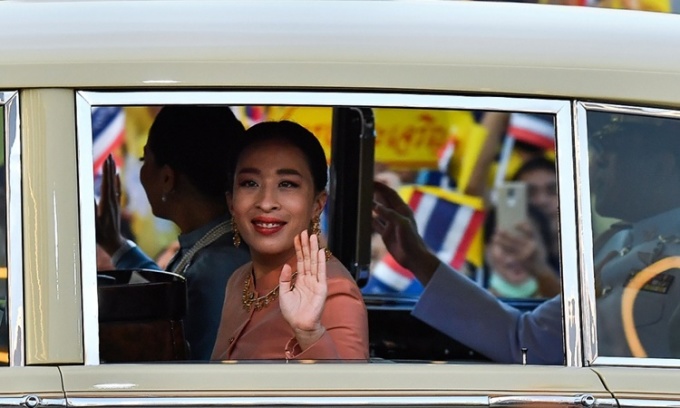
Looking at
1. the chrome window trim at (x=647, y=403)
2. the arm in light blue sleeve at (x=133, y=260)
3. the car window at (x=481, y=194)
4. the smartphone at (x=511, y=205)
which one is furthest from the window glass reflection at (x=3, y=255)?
the smartphone at (x=511, y=205)

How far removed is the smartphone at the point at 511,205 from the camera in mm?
8516

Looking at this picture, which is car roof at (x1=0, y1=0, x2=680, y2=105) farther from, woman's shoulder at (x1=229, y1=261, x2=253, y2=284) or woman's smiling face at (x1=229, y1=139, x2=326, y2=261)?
woman's shoulder at (x1=229, y1=261, x2=253, y2=284)

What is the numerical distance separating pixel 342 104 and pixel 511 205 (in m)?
6.00

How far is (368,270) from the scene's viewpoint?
4566 millimetres

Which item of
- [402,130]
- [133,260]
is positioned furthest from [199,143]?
[402,130]

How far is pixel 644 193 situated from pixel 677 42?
0.35 m

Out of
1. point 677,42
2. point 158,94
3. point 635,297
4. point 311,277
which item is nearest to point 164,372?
point 311,277

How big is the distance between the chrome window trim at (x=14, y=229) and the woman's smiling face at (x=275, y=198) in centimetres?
63

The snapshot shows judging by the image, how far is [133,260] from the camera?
4.59 meters

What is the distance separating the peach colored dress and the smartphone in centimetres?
513

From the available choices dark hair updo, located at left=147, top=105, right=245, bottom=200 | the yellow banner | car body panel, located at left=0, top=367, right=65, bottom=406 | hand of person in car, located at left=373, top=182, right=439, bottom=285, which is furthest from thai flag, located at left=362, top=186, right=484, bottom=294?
car body panel, located at left=0, top=367, right=65, bottom=406

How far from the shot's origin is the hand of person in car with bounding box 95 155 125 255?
4.69m

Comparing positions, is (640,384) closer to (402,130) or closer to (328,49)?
(328,49)

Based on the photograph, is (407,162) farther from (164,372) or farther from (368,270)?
(164,372)
